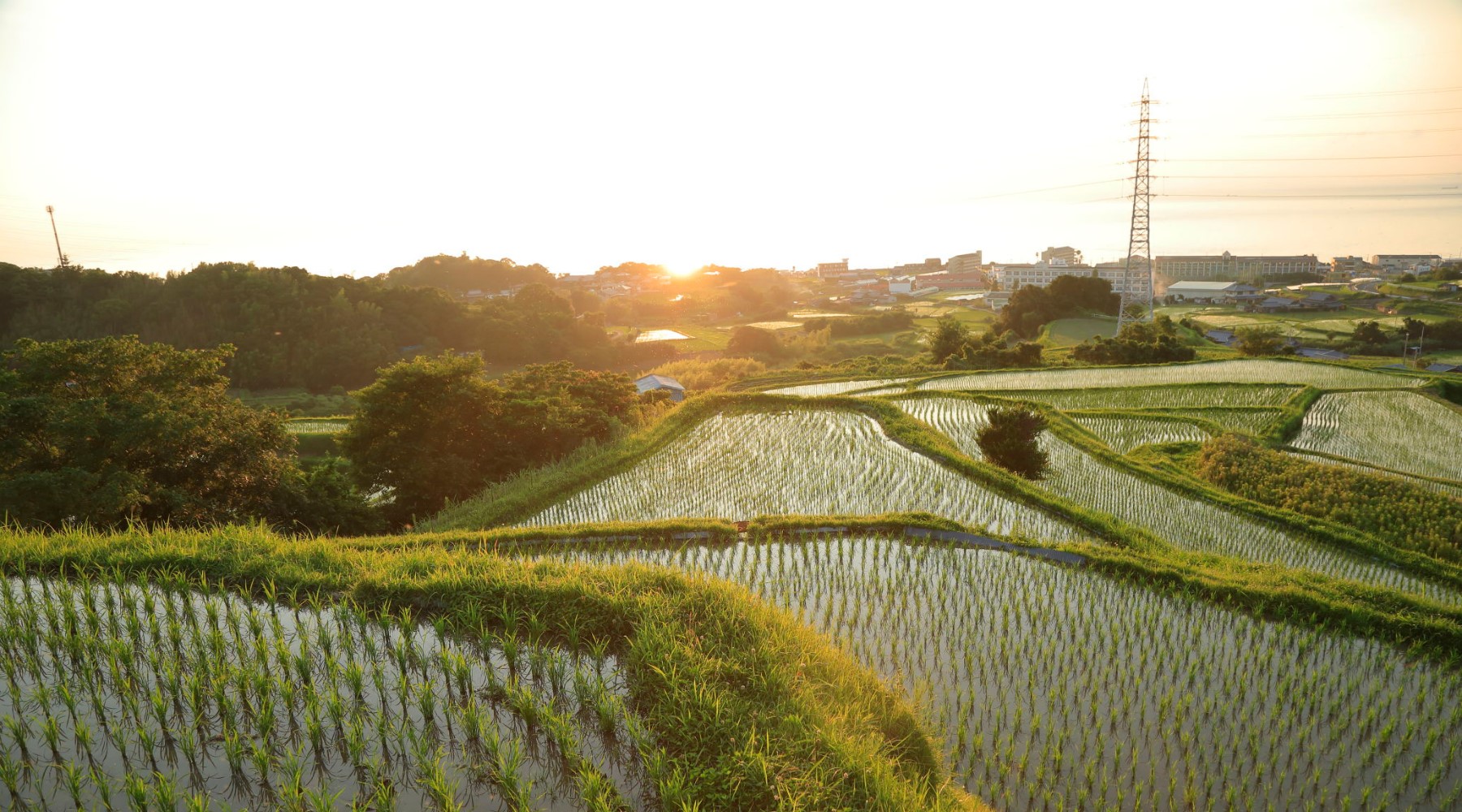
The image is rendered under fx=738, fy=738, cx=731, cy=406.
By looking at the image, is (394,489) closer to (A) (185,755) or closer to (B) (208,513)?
(B) (208,513)

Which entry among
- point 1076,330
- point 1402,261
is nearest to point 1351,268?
point 1402,261

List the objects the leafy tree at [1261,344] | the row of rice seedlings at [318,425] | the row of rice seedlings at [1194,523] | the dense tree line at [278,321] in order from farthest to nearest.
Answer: the dense tree line at [278,321] < the leafy tree at [1261,344] < the row of rice seedlings at [318,425] < the row of rice seedlings at [1194,523]

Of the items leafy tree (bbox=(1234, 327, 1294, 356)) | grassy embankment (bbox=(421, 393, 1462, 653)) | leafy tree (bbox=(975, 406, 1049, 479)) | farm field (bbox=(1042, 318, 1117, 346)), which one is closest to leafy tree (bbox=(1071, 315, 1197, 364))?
leafy tree (bbox=(1234, 327, 1294, 356))

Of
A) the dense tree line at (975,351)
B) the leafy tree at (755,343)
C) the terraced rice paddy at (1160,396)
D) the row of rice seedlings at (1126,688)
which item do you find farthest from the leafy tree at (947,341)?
the row of rice seedlings at (1126,688)

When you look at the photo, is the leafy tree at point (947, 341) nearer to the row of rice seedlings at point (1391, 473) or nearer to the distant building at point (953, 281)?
the row of rice seedlings at point (1391, 473)

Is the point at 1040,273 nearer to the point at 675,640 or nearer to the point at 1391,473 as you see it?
the point at 1391,473
